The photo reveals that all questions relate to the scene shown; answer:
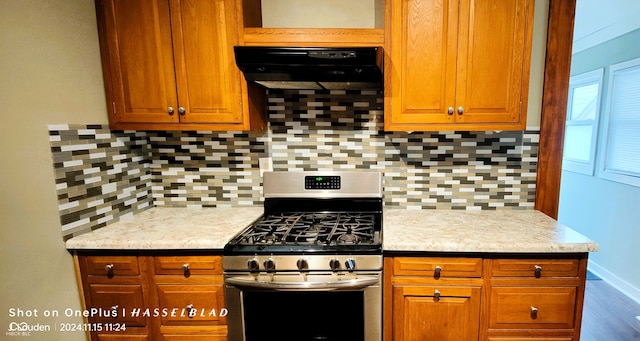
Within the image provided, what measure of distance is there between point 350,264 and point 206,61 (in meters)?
1.28

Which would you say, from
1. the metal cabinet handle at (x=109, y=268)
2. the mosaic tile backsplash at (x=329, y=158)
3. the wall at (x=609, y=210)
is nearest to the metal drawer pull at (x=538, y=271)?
the mosaic tile backsplash at (x=329, y=158)

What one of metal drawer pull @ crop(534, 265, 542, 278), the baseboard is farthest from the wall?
metal drawer pull @ crop(534, 265, 542, 278)

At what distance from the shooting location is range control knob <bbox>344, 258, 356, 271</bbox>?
4.16 feet

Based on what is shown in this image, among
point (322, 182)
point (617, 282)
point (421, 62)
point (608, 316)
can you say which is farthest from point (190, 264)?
point (617, 282)

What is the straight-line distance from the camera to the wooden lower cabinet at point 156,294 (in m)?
1.40

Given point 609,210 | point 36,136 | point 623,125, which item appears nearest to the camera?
point 36,136

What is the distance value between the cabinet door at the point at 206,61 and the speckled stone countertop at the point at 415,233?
600mm

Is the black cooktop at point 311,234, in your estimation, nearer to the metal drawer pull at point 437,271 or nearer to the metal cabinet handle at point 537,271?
the metal drawer pull at point 437,271

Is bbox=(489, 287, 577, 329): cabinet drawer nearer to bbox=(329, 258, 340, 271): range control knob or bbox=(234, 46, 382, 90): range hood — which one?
bbox=(329, 258, 340, 271): range control knob

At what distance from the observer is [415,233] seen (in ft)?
4.73

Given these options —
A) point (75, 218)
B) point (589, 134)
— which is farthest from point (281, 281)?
point (589, 134)

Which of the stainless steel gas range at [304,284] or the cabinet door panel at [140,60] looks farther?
the cabinet door panel at [140,60]

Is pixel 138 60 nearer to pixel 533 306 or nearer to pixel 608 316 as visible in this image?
pixel 533 306

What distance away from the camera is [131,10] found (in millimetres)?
1506
